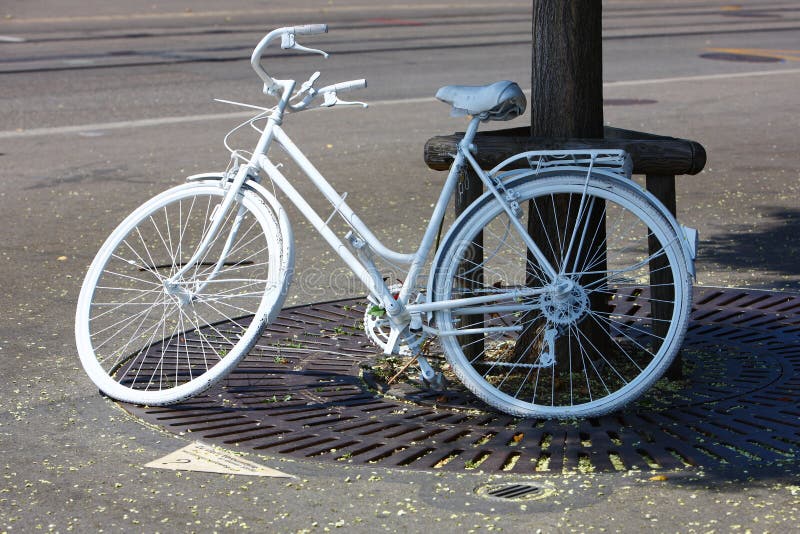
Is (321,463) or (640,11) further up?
(640,11)

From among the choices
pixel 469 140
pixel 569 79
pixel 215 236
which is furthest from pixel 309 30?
pixel 569 79

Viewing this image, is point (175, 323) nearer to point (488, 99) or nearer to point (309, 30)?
point (309, 30)

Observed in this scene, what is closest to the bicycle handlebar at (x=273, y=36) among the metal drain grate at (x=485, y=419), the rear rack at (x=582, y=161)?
the rear rack at (x=582, y=161)

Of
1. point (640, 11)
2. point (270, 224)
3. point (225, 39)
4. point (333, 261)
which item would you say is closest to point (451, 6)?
point (640, 11)

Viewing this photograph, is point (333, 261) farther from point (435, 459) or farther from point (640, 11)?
point (640, 11)

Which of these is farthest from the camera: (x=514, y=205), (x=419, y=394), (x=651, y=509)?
(x=419, y=394)

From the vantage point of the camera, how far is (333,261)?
684 centimetres

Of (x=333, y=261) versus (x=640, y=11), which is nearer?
(x=333, y=261)

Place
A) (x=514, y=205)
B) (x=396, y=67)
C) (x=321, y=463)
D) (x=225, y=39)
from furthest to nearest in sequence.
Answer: (x=225, y=39)
(x=396, y=67)
(x=514, y=205)
(x=321, y=463)

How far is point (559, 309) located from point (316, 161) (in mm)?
5435

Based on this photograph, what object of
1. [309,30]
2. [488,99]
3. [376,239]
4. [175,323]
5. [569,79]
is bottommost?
[175,323]

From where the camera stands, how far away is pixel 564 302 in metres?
4.42

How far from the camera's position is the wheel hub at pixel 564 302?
14.5 ft

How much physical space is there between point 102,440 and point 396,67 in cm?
1161
